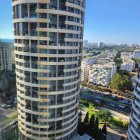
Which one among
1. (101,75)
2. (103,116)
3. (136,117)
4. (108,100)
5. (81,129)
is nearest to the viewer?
(136,117)

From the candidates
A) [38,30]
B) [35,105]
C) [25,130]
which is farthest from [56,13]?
[25,130]

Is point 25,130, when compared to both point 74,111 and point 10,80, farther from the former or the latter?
point 10,80

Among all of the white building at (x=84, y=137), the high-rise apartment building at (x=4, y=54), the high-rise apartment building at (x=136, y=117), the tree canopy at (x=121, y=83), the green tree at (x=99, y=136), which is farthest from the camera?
the tree canopy at (x=121, y=83)

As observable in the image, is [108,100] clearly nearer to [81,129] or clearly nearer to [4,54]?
[81,129]

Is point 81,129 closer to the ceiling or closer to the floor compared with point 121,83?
closer to the floor

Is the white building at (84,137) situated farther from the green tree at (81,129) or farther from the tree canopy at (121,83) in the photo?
the tree canopy at (121,83)

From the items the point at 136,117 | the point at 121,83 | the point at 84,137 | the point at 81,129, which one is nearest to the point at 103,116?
the point at 81,129

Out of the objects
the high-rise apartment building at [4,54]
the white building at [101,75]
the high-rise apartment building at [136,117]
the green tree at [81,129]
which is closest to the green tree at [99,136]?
the green tree at [81,129]
